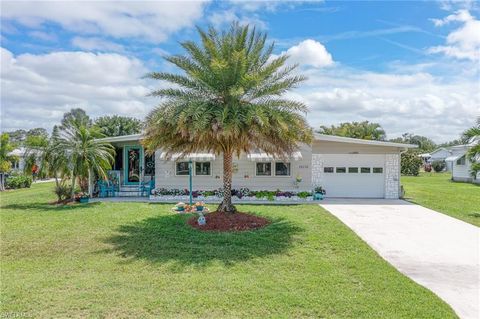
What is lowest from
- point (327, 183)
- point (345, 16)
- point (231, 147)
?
point (327, 183)

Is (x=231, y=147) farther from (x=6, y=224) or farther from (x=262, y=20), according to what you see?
(x=6, y=224)

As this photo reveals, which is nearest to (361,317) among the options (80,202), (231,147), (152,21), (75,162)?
(231,147)

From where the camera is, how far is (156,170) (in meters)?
20.9

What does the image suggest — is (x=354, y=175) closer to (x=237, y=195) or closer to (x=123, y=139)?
(x=237, y=195)

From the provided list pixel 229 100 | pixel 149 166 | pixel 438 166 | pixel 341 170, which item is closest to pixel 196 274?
pixel 229 100

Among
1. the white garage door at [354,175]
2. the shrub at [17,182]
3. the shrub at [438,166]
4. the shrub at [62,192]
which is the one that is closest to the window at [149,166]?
the shrub at [62,192]

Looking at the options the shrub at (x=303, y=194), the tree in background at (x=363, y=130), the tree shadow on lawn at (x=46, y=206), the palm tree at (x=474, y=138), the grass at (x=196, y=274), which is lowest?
the grass at (x=196, y=274)

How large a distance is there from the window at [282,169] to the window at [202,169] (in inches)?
159

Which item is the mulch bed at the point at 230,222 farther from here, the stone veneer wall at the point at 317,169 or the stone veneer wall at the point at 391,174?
the stone veneer wall at the point at 391,174

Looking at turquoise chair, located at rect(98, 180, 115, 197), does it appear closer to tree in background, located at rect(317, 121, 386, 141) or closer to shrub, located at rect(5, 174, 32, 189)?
shrub, located at rect(5, 174, 32, 189)

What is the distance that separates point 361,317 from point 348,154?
653 inches

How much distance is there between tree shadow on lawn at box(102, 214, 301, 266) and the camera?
8.59 metres

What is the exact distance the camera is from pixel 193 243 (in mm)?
9945

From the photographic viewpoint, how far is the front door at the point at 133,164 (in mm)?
21953
